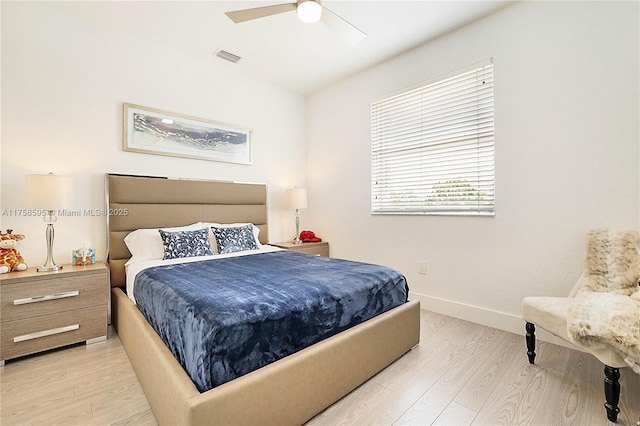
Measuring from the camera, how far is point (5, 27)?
2.36 m

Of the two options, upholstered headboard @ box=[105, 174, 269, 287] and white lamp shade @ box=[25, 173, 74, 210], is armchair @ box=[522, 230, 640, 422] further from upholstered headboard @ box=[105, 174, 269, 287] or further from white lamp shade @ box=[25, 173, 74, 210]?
white lamp shade @ box=[25, 173, 74, 210]

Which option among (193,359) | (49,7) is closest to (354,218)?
(193,359)

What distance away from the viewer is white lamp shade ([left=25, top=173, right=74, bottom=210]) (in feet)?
7.16

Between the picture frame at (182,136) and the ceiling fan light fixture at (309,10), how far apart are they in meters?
1.88

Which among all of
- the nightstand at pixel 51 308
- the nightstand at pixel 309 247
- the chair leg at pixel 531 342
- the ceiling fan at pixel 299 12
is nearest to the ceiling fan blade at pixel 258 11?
the ceiling fan at pixel 299 12

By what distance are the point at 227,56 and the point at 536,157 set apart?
3214mm

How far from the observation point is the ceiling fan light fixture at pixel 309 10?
6.33 ft

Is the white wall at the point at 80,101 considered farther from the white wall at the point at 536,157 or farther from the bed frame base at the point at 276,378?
the white wall at the point at 536,157

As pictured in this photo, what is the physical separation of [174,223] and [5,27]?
2.02 m

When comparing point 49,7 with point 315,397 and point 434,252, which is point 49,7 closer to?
point 315,397

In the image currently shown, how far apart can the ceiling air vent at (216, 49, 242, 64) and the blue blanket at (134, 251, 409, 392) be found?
→ 233 centimetres

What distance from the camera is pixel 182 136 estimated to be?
3.26 metres

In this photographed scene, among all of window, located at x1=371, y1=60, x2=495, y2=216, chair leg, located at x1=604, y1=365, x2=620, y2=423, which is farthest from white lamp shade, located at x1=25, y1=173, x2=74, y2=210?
chair leg, located at x1=604, y1=365, x2=620, y2=423

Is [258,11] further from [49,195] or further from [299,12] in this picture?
[49,195]
